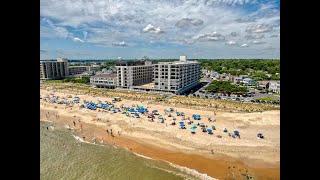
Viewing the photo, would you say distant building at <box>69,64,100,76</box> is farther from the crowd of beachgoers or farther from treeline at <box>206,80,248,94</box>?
treeline at <box>206,80,248,94</box>

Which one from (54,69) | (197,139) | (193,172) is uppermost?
(54,69)

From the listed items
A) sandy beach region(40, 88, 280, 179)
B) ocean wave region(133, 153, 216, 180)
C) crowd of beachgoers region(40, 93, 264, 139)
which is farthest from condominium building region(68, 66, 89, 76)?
ocean wave region(133, 153, 216, 180)

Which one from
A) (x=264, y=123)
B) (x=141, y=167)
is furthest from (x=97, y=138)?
(x=264, y=123)

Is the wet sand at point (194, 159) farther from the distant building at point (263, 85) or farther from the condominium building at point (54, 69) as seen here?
the condominium building at point (54, 69)

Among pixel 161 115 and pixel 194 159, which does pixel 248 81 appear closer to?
pixel 161 115

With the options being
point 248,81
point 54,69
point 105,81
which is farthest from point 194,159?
point 54,69
